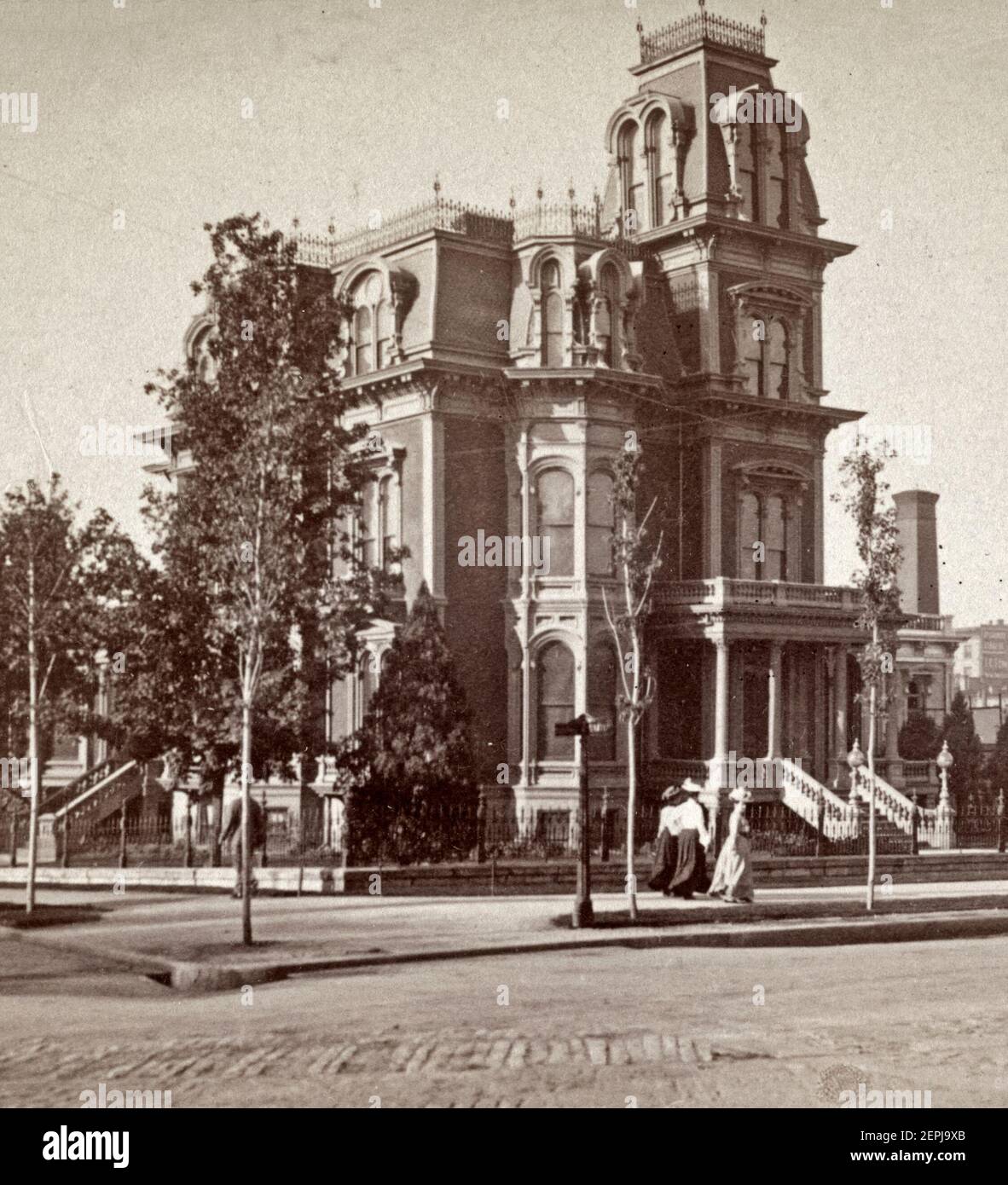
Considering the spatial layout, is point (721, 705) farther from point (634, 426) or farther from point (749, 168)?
point (749, 168)

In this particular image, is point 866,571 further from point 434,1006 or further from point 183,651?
point 434,1006

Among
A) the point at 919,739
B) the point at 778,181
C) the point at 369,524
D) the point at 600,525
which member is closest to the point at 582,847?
the point at 600,525

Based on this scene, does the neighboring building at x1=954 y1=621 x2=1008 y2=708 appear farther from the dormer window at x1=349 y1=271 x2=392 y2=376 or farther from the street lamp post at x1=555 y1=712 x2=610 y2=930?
the street lamp post at x1=555 y1=712 x2=610 y2=930

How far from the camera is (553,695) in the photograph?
34031 mm

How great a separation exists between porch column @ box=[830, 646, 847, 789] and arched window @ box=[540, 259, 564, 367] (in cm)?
878

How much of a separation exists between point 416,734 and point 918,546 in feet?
115

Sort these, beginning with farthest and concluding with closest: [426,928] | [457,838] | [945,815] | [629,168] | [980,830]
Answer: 1. [629,168]
2. [980,830]
3. [945,815]
4. [457,838]
5. [426,928]

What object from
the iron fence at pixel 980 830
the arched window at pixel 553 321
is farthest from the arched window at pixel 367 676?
the iron fence at pixel 980 830

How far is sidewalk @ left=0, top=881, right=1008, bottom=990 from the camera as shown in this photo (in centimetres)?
1667

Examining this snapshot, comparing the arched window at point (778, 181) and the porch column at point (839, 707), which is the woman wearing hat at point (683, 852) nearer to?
the porch column at point (839, 707)

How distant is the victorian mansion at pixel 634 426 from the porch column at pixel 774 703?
0.05 metres

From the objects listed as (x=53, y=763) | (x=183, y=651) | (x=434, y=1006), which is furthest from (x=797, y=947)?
(x=53, y=763)

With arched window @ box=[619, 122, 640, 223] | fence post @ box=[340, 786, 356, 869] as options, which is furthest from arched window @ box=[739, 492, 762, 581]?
fence post @ box=[340, 786, 356, 869]
